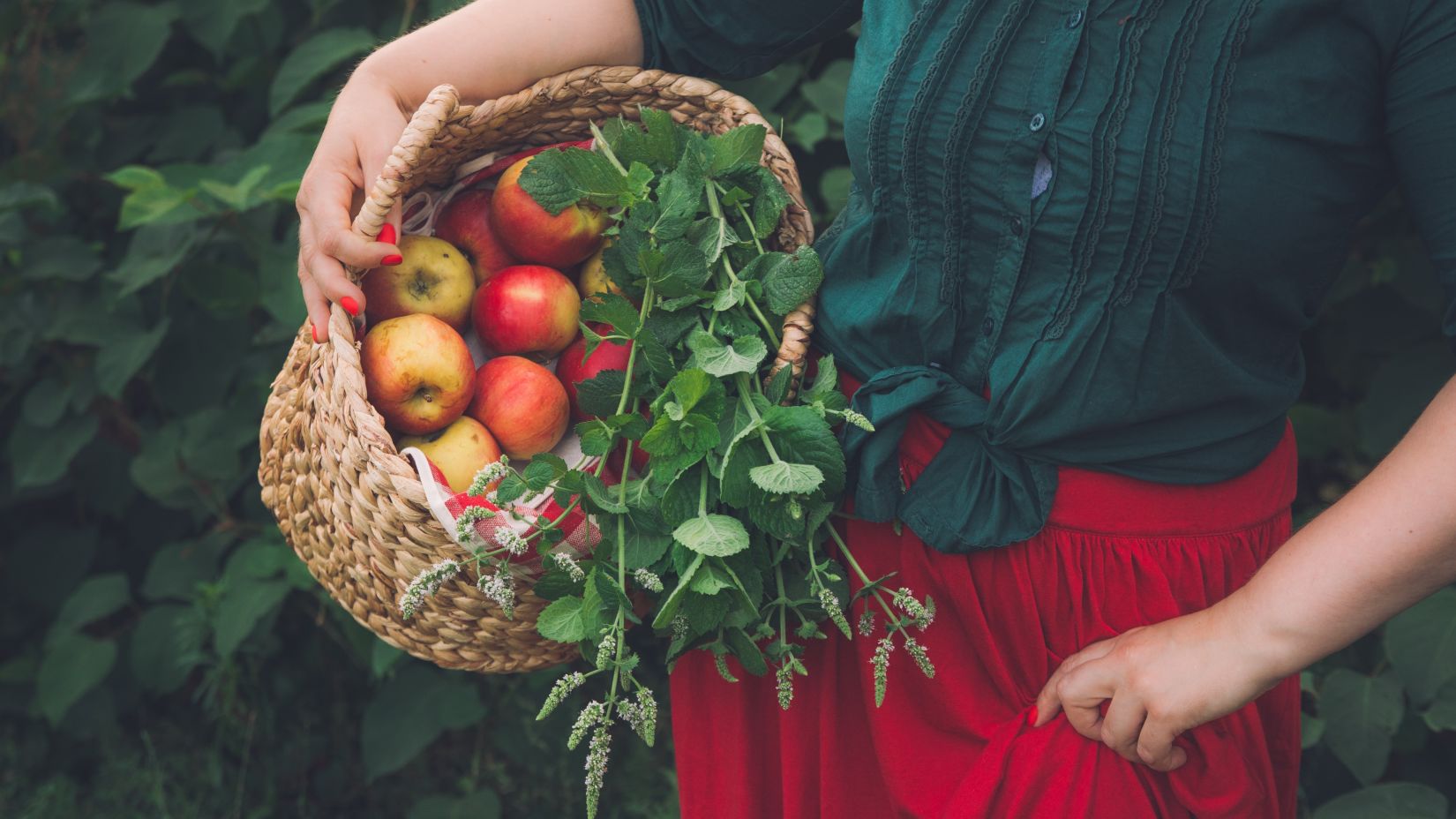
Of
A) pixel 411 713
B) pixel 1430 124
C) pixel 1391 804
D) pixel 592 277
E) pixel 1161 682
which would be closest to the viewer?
pixel 1430 124

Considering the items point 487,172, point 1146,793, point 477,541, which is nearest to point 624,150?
point 487,172

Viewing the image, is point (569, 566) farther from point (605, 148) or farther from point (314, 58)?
point (314, 58)

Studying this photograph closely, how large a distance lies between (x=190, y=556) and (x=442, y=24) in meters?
1.56

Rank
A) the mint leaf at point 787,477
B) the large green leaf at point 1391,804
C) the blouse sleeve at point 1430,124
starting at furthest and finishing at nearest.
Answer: the large green leaf at point 1391,804
the mint leaf at point 787,477
the blouse sleeve at point 1430,124

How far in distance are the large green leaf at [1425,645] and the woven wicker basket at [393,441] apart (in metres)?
1.08

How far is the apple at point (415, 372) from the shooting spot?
988 mm

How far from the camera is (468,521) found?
836 millimetres

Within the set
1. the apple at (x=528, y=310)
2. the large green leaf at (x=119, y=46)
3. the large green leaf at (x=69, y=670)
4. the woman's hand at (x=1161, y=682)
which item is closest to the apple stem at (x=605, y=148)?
the apple at (x=528, y=310)

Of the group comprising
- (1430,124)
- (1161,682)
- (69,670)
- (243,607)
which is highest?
(1430,124)

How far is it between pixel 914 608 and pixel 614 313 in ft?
1.13

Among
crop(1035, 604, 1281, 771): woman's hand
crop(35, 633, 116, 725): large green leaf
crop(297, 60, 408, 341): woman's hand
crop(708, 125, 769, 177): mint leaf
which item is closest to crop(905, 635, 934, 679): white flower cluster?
crop(1035, 604, 1281, 771): woman's hand

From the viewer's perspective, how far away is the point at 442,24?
1034 millimetres

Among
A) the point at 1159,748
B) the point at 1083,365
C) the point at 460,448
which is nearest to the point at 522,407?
the point at 460,448

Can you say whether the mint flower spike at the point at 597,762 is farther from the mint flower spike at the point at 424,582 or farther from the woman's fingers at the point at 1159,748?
the woman's fingers at the point at 1159,748
